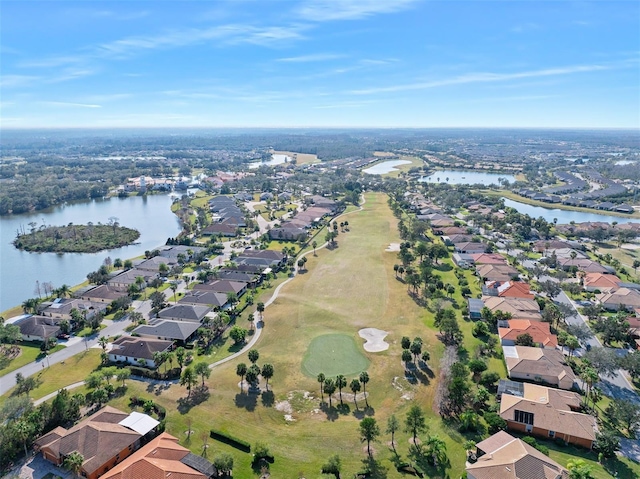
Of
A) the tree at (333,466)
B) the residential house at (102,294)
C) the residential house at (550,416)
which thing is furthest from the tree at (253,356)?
the residential house at (102,294)

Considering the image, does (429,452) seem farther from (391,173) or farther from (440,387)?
(391,173)

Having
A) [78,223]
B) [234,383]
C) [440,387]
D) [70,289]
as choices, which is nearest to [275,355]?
[234,383]

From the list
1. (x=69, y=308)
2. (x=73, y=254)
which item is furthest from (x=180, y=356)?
(x=73, y=254)

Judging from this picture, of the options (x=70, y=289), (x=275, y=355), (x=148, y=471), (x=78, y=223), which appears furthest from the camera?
(x=78, y=223)

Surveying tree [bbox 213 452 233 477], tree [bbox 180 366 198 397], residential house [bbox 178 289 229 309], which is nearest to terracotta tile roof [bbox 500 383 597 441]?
tree [bbox 213 452 233 477]

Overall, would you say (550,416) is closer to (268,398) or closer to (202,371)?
(268,398)

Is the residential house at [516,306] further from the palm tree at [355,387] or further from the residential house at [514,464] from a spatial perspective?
the palm tree at [355,387]
